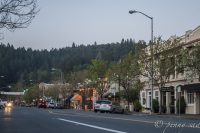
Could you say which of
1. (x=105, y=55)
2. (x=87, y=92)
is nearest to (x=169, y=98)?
(x=87, y=92)

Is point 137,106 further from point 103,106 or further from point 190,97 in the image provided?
point 190,97

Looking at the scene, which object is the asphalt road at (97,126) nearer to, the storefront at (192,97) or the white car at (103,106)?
the storefront at (192,97)

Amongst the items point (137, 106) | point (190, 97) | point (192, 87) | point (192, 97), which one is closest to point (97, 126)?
point (192, 87)

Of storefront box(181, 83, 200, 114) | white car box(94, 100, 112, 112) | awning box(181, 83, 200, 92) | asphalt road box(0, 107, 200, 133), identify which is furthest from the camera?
white car box(94, 100, 112, 112)

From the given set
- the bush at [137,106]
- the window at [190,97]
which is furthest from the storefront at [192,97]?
the bush at [137,106]

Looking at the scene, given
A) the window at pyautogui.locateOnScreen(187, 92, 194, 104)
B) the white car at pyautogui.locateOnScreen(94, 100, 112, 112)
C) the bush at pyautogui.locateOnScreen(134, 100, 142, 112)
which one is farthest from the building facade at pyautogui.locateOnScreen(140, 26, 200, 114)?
the bush at pyautogui.locateOnScreen(134, 100, 142, 112)

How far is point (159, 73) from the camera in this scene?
192 ft

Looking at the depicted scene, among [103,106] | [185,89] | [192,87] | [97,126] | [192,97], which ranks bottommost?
[97,126]

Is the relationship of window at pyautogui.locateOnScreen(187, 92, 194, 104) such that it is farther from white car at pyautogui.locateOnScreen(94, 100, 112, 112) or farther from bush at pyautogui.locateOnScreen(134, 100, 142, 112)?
bush at pyautogui.locateOnScreen(134, 100, 142, 112)

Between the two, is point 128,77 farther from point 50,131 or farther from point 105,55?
point 105,55

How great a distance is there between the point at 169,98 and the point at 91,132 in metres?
44.8

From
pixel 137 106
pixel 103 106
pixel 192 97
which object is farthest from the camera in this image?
pixel 137 106

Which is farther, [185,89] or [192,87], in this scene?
[185,89]

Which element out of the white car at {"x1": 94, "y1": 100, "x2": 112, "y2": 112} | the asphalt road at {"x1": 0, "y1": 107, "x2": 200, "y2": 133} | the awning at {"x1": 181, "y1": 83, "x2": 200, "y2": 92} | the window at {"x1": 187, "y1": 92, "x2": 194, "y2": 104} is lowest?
the asphalt road at {"x1": 0, "y1": 107, "x2": 200, "y2": 133}
